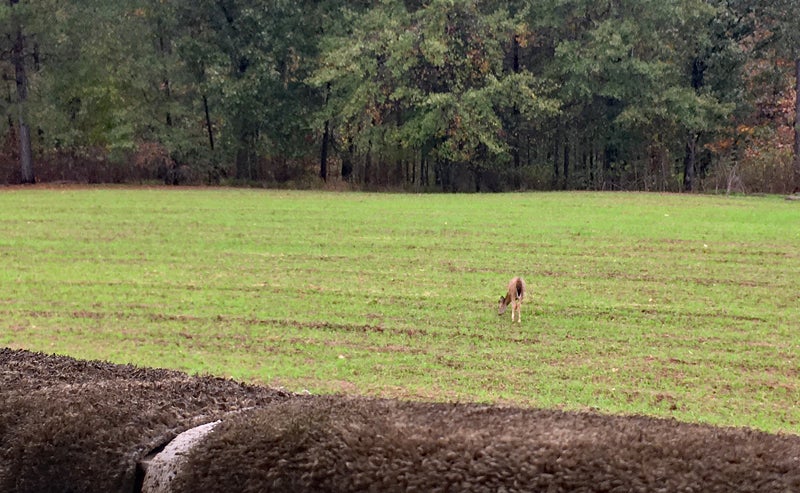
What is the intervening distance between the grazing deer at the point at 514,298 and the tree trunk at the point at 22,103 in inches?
1203

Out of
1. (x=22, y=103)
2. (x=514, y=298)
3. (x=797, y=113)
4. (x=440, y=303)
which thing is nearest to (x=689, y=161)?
(x=797, y=113)

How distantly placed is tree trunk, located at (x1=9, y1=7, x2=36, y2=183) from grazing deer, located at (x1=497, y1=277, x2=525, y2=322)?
100 feet

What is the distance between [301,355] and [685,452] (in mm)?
7162

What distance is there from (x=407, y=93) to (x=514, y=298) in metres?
24.4

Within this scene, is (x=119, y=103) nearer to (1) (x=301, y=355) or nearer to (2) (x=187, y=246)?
(2) (x=187, y=246)

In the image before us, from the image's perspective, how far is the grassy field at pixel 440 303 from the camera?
7.72 meters

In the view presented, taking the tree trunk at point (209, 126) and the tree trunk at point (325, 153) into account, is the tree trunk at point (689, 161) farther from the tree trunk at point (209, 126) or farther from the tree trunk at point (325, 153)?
the tree trunk at point (209, 126)

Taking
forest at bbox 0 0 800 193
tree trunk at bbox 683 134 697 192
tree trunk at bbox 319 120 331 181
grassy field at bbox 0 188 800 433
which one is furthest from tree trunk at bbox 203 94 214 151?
tree trunk at bbox 683 134 697 192

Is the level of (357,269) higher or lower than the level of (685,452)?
lower

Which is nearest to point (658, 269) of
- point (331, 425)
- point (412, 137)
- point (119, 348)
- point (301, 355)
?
point (301, 355)

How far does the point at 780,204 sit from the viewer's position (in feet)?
84.8

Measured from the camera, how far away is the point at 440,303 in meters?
11.3

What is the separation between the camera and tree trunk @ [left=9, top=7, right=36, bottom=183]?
3516 cm

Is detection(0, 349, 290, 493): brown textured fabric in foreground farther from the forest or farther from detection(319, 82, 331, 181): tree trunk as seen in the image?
detection(319, 82, 331, 181): tree trunk
